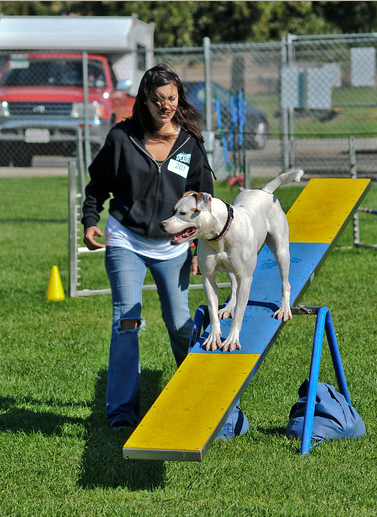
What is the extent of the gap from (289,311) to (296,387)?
132 centimetres

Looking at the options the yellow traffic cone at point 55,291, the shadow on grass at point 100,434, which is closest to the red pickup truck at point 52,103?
the yellow traffic cone at point 55,291

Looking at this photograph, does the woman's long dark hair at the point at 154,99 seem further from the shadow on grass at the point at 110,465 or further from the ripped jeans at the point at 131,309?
the shadow on grass at the point at 110,465

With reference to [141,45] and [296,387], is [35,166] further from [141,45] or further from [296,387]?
[296,387]

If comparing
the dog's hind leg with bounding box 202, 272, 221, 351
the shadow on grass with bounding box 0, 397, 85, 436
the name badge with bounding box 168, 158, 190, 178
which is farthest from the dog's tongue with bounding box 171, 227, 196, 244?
the shadow on grass with bounding box 0, 397, 85, 436

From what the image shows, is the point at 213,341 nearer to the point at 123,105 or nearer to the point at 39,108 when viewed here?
the point at 39,108

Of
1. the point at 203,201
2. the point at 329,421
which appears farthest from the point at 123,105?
the point at 203,201

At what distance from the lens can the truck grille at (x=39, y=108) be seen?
18438 millimetres

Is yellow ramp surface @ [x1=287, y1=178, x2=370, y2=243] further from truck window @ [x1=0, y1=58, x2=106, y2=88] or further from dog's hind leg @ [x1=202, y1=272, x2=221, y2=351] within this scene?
truck window @ [x1=0, y1=58, x2=106, y2=88]

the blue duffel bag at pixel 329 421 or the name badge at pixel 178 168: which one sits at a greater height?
the name badge at pixel 178 168

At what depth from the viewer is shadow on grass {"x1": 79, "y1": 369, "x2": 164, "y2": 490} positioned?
Answer: 14.8ft

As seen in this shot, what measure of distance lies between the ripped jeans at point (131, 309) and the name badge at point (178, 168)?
510 mm

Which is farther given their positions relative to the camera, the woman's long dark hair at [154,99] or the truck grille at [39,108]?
Answer: the truck grille at [39,108]

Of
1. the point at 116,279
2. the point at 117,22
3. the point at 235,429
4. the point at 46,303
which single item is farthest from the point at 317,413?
the point at 117,22

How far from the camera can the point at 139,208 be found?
495cm
